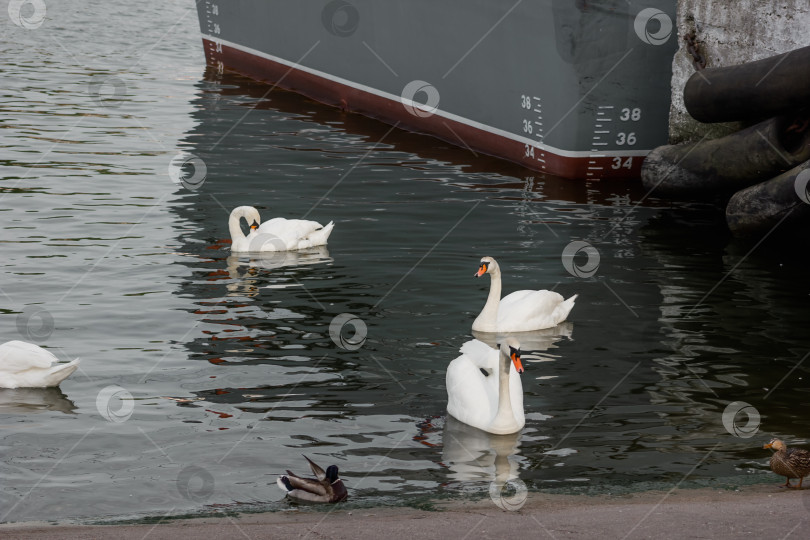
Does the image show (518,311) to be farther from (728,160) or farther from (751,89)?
(728,160)

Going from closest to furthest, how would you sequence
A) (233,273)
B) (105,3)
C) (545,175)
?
(233,273)
(545,175)
(105,3)

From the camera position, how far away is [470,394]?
981 centimetres

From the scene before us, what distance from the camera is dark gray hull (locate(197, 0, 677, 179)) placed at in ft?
65.2

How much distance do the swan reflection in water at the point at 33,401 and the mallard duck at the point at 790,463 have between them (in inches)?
231

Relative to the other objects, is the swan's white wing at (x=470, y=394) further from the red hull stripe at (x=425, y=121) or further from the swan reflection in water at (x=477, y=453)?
the red hull stripe at (x=425, y=121)

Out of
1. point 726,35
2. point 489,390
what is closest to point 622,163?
point 726,35

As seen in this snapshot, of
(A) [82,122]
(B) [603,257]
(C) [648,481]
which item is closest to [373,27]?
(A) [82,122]

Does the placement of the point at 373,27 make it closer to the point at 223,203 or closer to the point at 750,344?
the point at 223,203

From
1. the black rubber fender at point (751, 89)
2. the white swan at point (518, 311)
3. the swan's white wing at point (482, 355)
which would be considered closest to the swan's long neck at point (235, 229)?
the white swan at point (518, 311)

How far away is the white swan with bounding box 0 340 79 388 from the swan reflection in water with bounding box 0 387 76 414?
7 cm

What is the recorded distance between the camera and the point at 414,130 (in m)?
25.3

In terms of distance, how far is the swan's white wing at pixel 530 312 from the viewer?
12453 millimetres

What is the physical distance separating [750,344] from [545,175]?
911cm

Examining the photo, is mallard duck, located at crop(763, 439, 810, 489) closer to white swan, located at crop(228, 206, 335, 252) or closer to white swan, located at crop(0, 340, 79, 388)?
white swan, located at crop(0, 340, 79, 388)
